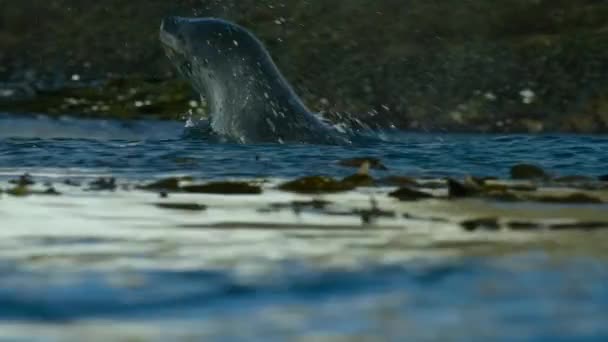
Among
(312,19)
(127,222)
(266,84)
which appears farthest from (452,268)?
(312,19)

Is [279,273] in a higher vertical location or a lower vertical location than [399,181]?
higher

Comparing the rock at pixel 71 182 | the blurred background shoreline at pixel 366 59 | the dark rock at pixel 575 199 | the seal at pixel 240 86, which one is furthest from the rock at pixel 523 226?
the blurred background shoreline at pixel 366 59

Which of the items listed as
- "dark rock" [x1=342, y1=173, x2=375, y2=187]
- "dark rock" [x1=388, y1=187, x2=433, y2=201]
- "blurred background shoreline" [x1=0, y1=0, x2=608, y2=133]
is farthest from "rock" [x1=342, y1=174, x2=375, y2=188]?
"blurred background shoreline" [x1=0, y1=0, x2=608, y2=133]

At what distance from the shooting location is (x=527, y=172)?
29.8ft

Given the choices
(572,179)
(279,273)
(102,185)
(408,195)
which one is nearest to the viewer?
(279,273)

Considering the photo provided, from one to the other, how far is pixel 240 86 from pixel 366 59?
12168mm

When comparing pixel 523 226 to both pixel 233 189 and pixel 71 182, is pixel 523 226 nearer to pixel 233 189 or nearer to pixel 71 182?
pixel 233 189

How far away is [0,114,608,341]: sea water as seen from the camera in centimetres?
363

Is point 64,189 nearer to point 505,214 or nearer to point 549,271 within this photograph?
point 505,214

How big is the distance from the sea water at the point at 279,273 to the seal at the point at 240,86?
482 cm

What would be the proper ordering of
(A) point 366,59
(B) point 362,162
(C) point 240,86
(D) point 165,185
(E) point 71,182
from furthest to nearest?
(A) point 366,59 → (C) point 240,86 → (B) point 362,162 → (E) point 71,182 → (D) point 165,185

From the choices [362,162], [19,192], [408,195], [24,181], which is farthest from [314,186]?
[362,162]

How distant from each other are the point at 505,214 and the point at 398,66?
59.6ft

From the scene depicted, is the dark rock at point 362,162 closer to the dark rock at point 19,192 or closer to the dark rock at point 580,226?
the dark rock at point 19,192
